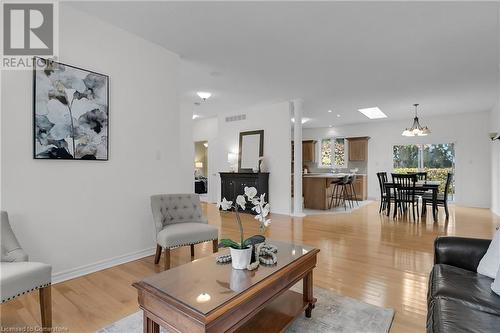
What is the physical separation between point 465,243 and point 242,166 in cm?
565

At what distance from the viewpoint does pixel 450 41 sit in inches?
131

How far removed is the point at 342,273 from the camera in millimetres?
2805

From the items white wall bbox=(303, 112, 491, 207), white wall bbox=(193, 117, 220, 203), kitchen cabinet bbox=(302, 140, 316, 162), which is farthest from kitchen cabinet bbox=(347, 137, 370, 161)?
white wall bbox=(193, 117, 220, 203)

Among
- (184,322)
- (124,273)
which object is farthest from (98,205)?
(184,322)

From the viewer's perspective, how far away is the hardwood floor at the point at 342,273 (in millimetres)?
2005

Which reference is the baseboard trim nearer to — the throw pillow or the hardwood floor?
the hardwood floor

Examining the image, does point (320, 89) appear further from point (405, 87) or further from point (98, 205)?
point (98, 205)

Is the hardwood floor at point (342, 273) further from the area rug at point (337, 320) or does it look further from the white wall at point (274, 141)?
the white wall at point (274, 141)

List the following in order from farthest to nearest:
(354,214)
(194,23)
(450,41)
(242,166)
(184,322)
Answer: (242,166) → (354,214) → (450,41) → (194,23) → (184,322)

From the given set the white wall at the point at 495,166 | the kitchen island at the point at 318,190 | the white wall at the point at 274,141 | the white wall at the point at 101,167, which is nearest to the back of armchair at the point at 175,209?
the white wall at the point at 101,167

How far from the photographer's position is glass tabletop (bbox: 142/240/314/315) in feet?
4.25

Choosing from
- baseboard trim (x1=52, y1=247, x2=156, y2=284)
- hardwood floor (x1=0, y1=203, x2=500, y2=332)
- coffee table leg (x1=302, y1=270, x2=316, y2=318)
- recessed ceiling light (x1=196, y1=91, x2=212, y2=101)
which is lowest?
hardwood floor (x1=0, y1=203, x2=500, y2=332)

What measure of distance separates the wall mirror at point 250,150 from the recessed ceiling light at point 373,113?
122 inches

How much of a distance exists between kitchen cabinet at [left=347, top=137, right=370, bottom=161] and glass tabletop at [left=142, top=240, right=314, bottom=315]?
8.51 metres
